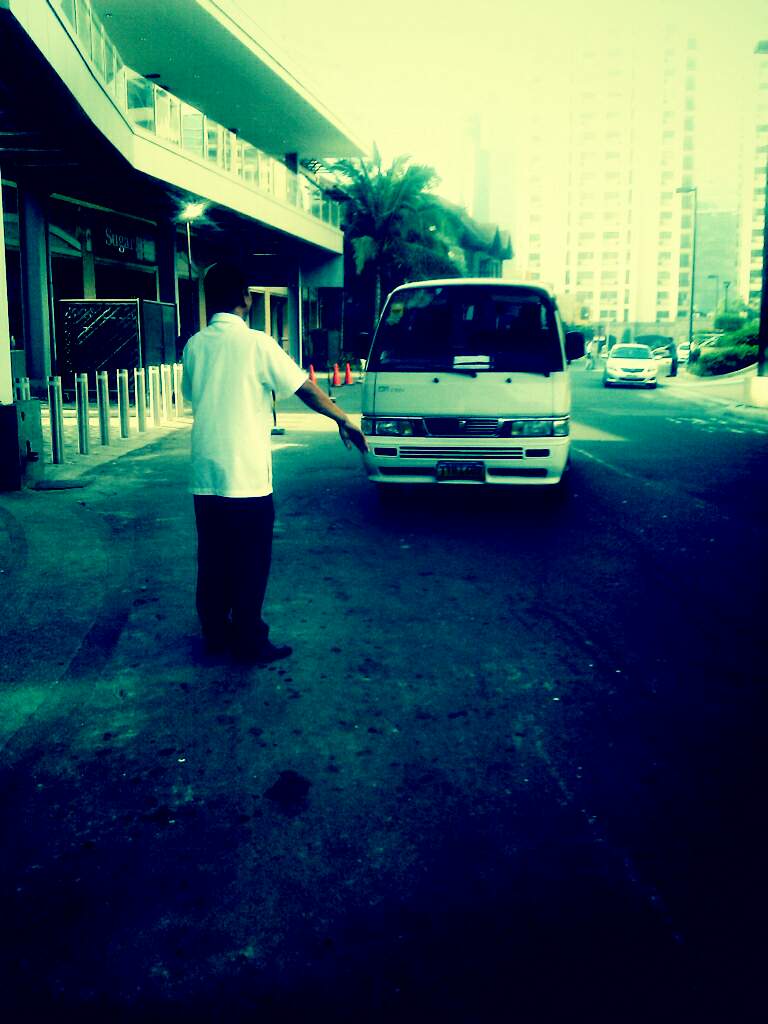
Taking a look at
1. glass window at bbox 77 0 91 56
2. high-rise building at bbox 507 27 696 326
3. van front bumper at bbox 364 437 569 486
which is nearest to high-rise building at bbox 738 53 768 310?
high-rise building at bbox 507 27 696 326

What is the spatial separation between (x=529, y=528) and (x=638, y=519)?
3.71 feet

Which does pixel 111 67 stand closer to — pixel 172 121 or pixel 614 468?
pixel 172 121

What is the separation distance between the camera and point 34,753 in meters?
3.88

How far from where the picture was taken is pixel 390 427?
28.2ft

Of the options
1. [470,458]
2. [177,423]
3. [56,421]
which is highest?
[56,421]

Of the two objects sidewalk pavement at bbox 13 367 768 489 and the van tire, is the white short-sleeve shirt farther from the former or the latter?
sidewalk pavement at bbox 13 367 768 489

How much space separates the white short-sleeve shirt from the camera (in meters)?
4.63

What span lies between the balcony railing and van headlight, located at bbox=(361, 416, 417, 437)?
5.64 metres

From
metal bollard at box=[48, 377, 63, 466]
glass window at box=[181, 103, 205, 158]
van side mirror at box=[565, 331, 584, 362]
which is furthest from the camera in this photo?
glass window at box=[181, 103, 205, 158]

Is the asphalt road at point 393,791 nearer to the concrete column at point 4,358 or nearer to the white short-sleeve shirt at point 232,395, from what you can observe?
the white short-sleeve shirt at point 232,395

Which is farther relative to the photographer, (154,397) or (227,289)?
(154,397)

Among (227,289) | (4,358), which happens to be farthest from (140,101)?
(227,289)

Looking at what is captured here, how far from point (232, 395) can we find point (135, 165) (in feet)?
49.2

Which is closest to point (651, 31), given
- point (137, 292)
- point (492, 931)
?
point (137, 292)
